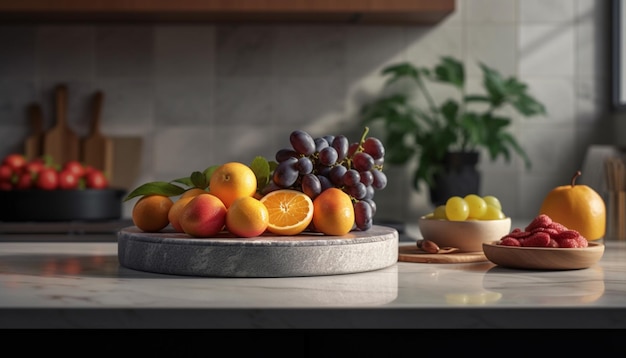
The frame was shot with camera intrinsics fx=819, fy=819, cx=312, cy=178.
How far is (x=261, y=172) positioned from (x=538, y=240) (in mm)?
449

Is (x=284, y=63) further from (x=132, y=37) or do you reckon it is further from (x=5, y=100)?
(x=5, y=100)

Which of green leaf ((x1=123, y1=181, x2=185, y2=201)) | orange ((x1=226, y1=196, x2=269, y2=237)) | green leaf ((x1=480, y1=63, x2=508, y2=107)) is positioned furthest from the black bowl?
green leaf ((x1=480, y1=63, x2=508, y2=107))

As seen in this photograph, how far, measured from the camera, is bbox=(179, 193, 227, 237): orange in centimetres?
117

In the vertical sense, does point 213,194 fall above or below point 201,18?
below

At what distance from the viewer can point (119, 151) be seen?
10.5 feet

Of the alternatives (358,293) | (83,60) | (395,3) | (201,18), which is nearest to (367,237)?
(358,293)

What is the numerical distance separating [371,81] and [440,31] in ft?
1.11

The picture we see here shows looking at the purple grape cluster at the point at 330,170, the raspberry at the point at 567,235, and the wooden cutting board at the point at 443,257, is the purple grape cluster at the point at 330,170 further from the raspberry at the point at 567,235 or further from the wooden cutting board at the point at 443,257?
the raspberry at the point at 567,235

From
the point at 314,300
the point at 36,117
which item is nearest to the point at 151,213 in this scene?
the point at 314,300

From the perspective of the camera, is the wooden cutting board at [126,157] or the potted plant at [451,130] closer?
the potted plant at [451,130]

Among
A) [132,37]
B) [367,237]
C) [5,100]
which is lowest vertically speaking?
[367,237]

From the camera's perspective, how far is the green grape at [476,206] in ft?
4.87

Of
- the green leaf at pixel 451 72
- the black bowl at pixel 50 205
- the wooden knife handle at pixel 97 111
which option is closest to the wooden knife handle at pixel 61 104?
the wooden knife handle at pixel 97 111

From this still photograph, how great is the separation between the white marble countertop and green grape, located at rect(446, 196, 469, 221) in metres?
0.26
